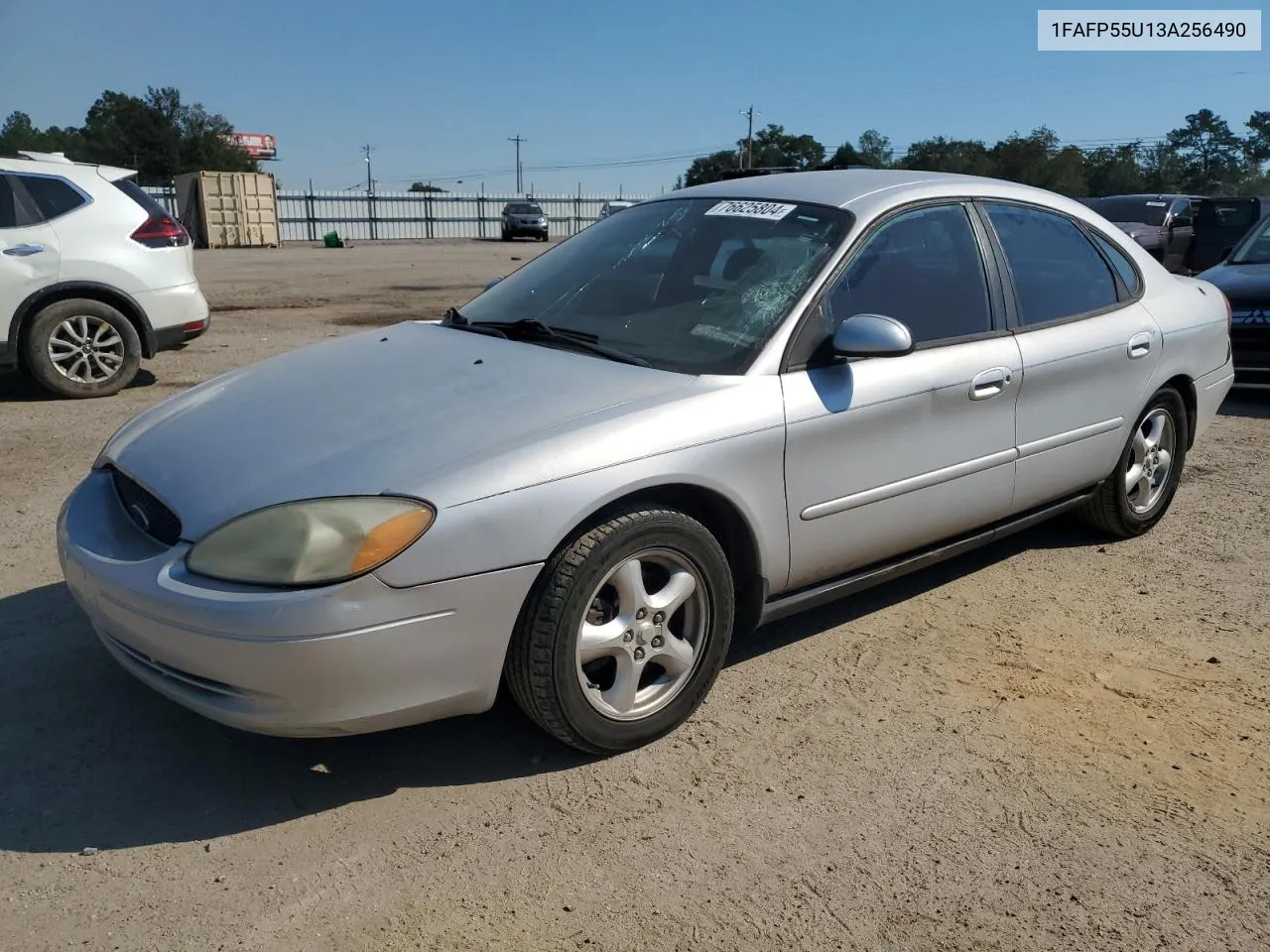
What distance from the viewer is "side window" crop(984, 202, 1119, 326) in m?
4.15

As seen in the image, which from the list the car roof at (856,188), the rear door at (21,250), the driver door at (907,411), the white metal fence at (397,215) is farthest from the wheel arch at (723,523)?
the white metal fence at (397,215)

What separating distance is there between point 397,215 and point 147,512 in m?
48.7

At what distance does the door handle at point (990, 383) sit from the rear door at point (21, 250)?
675 cm

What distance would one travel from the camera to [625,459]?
287 centimetres

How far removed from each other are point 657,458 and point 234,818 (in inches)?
56.6

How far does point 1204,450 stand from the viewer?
22.6 ft

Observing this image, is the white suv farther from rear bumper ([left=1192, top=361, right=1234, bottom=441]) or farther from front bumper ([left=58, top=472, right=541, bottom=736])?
rear bumper ([left=1192, top=361, right=1234, bottom=441])

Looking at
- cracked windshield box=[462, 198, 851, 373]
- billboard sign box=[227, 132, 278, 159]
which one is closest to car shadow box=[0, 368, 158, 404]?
cracked windshield box=[462, 198, 851, 373]

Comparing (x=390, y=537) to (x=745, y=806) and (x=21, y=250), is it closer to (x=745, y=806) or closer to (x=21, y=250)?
(x=745, y=806)

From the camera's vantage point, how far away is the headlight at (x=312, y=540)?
2.55 meters

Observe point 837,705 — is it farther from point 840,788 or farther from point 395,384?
point 395,384

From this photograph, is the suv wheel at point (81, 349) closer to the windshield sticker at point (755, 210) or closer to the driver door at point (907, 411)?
the windshield sticker at point (755, 210)

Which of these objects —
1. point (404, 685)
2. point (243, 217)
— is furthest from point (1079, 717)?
point (243, 217)

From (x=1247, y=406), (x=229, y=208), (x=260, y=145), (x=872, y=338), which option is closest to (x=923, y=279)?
(x=872, y=338)
